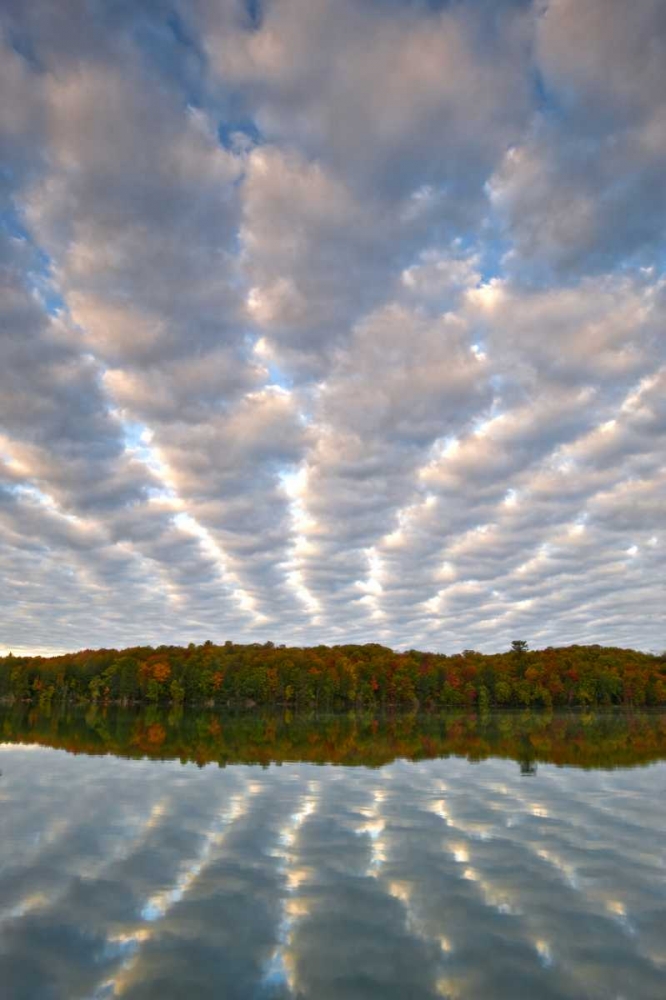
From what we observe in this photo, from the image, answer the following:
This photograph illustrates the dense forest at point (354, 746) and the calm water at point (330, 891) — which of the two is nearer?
the calm water at point (330, 891)

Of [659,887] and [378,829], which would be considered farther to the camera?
[378,829]

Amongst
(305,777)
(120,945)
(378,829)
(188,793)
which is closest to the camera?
(120,945)

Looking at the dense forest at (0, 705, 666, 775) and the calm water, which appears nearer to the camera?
the calm water

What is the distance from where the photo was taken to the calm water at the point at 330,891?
14750 millimetres

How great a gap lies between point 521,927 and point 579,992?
3.68 metres

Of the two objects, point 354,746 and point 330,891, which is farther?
point 354,746

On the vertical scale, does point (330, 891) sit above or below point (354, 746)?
below

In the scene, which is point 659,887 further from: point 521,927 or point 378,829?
point 378,829

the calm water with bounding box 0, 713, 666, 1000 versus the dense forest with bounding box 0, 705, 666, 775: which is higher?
the dense forest with bounding box 0, 705, 666, 775

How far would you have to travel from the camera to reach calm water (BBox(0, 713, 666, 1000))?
48.4 feet

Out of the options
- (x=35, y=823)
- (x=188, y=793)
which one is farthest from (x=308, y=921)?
(x=188, y=793)

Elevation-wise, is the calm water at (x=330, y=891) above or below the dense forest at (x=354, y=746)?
below

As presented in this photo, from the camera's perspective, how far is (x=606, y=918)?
1841 cm

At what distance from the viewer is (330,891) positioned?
20453 mm
